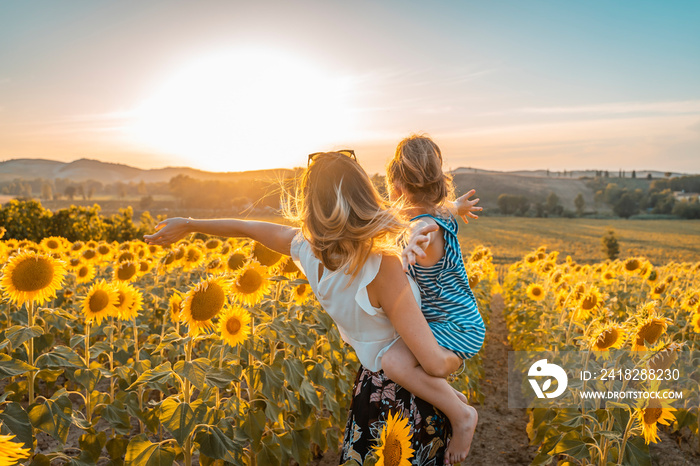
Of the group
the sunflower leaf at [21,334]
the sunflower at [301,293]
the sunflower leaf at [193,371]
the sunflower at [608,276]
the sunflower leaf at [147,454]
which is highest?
the sunflower leaf at [21,334]

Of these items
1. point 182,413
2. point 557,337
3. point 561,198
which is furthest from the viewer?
point 561,198

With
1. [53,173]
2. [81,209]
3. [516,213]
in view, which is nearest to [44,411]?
[81,209]

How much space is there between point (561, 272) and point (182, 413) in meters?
6.08

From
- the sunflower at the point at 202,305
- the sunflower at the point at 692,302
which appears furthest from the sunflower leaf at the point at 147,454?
the sunflower at the point at 692,302

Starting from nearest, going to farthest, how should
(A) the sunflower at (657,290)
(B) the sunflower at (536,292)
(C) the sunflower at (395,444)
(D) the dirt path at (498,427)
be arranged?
(C) the sunflower at (395,444), (D) the dirt path at (498,427), (A) the sunflower at (657,290), (B) the sunflower at (536,292)

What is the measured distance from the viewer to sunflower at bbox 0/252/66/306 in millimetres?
2956

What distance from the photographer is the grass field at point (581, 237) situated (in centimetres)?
3881

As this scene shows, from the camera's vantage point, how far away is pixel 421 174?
105 inches

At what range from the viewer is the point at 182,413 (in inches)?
95.5

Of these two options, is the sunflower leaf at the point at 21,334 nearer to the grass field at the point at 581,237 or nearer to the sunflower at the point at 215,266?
the sunflower at the point at 215,266

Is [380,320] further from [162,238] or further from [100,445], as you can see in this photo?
[100,445]

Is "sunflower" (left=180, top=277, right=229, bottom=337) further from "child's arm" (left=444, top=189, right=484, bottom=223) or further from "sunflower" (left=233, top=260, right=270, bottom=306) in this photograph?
"child's arm" (left=444, top=189, right=484, bottom=223)

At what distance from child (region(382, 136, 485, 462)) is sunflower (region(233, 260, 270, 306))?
1.11 meters

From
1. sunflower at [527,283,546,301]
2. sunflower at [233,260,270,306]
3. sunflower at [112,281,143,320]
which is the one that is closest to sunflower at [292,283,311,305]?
sunflower at [233,260,270,306]
